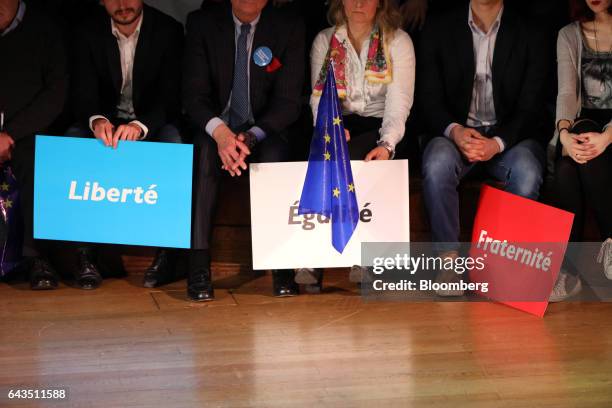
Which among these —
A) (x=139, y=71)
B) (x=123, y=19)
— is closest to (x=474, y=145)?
(x=139, y=71)

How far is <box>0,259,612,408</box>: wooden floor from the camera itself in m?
3.04

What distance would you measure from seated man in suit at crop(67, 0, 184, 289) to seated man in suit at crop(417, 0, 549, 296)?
1131 mm

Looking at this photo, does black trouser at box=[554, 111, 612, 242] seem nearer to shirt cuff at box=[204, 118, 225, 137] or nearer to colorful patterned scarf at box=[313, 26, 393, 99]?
colorful patterned scarf at box=[313, 26, 393, 99]

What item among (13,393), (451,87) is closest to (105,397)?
(13,393)

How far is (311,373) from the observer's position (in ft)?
10.5

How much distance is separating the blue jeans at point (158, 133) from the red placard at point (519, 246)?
133 centimetres

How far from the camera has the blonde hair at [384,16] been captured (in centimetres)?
425

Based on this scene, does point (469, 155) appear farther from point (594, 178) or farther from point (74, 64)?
point (74, 64)

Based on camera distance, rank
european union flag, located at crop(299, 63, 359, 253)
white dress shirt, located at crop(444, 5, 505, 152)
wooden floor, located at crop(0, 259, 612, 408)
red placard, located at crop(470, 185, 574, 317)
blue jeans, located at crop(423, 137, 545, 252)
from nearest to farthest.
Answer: wooden floor, located at crop(0, 259, 612, 408)
red placard, located at crop(470, 185, 574, 317)
european union flag, located at crop(299, 63, 359, 253)
blue jeans, located at crop(423, 137, 545, 252)
white dress shirt, located at crop(444, 5, 505, 152)

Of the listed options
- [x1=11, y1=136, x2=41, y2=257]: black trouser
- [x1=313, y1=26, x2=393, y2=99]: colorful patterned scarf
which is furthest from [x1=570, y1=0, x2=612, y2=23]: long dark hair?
[x1=11, y1=136, x2=41, y2=257]: black trouser

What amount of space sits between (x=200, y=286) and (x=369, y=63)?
3.98ft

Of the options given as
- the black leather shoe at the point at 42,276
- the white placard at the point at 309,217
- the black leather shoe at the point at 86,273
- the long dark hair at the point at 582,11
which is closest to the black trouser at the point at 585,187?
the long dark hair at the point at 582,11

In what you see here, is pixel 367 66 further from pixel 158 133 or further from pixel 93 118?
pixel 93 118

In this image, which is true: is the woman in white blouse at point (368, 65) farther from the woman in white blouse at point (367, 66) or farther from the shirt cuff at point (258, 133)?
the shirt cuff at point (258, 133)
